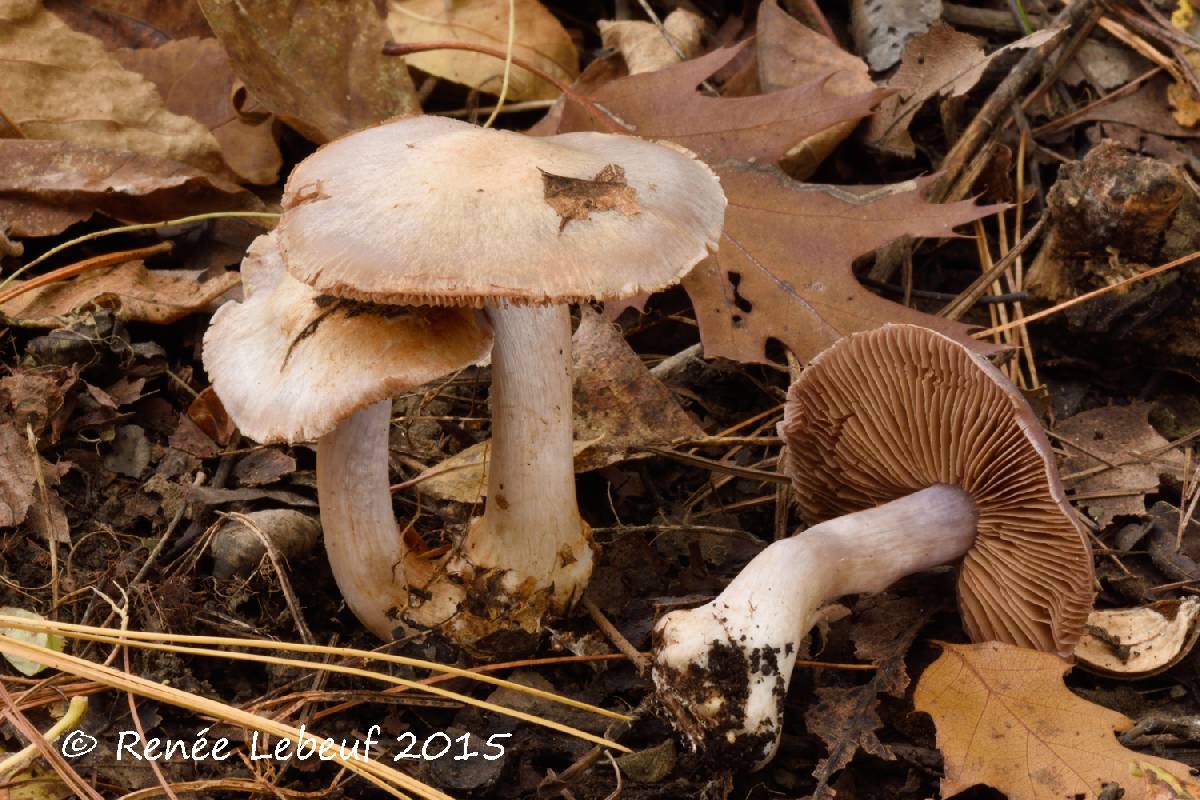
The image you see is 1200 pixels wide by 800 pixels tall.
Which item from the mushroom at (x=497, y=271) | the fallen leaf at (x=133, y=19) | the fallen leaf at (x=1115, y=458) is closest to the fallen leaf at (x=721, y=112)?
the mushroom at (x=497, y=271)

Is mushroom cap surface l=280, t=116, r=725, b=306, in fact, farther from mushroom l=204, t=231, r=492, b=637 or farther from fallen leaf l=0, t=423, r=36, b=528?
fallen leaf l=0, t=423, r=36, b=528

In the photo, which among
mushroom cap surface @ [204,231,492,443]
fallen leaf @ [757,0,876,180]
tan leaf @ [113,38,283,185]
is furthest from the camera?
tan leaf @ [113,38,283,185]

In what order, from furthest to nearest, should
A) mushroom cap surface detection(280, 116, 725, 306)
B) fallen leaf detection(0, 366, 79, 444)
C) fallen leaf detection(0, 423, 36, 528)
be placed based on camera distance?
fallen leaf detection(0, 366, 79, 444) < fallen leaf detection(0, 423, 36, 528) < mushroom cap surface detection(280, 116, 725, 306)

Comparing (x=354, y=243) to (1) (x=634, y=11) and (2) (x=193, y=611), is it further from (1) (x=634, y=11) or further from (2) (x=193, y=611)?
(1) (x=634, y=11)

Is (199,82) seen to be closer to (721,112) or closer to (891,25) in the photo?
(721,112)

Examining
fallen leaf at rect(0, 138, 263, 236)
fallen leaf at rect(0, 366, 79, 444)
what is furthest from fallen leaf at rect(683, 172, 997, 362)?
fallen leaf at rect(0, 366, 79, 444)

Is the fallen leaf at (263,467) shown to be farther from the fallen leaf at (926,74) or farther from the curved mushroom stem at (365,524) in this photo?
the fallen leaf at (926,74)
